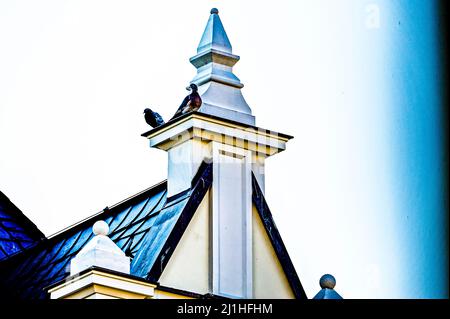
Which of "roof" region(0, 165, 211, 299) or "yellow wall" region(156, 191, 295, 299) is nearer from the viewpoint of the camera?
"yellow wall" region(156, 191, 295, 299)

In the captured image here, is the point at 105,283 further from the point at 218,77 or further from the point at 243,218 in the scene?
the point at 218,77

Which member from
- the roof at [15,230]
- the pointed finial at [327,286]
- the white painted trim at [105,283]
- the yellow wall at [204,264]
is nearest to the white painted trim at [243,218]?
the yellow wall at [204,264]

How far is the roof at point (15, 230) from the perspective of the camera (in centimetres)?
2114

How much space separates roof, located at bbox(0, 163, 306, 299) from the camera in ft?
57.9

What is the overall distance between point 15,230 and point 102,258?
4.75 metres

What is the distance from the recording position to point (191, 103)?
18.2 m

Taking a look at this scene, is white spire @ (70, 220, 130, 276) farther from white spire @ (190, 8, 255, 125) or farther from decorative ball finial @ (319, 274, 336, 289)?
white spire @ (190, 8, 255, 125)

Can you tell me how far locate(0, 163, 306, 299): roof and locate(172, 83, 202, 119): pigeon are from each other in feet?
1.68

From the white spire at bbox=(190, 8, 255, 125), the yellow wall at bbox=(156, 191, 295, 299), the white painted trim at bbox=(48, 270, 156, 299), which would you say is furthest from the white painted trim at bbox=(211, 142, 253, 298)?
the white painted trim at bbox=(48, 270, 156, 299)

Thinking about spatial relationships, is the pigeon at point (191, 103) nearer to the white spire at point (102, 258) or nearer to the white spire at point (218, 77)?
the white spire at point (218, 77)

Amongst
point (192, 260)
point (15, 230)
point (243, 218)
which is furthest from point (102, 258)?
point (15, 230)
